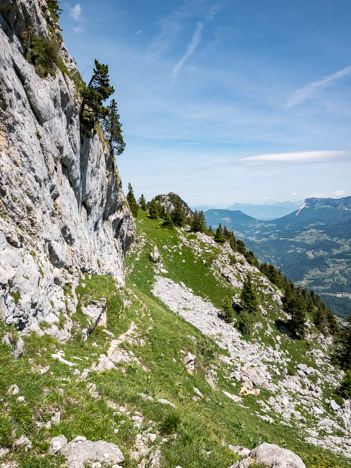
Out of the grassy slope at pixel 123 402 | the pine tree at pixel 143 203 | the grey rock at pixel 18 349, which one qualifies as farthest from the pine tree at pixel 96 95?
the pine tree at pixel 143 203

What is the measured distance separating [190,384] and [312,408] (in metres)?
28.1

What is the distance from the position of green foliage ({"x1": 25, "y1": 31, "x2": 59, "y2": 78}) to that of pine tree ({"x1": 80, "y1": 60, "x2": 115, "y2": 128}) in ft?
19.0

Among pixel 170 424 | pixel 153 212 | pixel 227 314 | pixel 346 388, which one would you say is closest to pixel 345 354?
pixel 346 388

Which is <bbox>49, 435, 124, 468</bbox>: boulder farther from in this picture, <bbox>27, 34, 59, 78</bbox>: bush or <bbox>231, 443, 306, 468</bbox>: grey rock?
<bbox>27, 34, 59, 78</bbox>: bush

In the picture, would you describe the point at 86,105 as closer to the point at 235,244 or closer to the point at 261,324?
the point at 261,324

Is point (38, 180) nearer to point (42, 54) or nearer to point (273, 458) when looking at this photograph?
point (42, 54)

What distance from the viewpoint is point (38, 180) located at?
60.5 ft

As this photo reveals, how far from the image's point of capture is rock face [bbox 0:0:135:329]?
14367mm

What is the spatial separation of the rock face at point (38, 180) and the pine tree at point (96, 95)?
1406 millimetres

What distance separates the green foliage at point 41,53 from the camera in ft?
60.8

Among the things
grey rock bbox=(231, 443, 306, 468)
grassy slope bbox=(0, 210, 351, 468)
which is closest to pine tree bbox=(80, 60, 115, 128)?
grassy slope bbox=(0, 210, 351, 468)

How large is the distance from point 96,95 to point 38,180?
14066mm

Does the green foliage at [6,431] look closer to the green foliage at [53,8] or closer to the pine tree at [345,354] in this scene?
the green foliage at [53,8]

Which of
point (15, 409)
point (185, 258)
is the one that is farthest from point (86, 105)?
point (185, 258)
